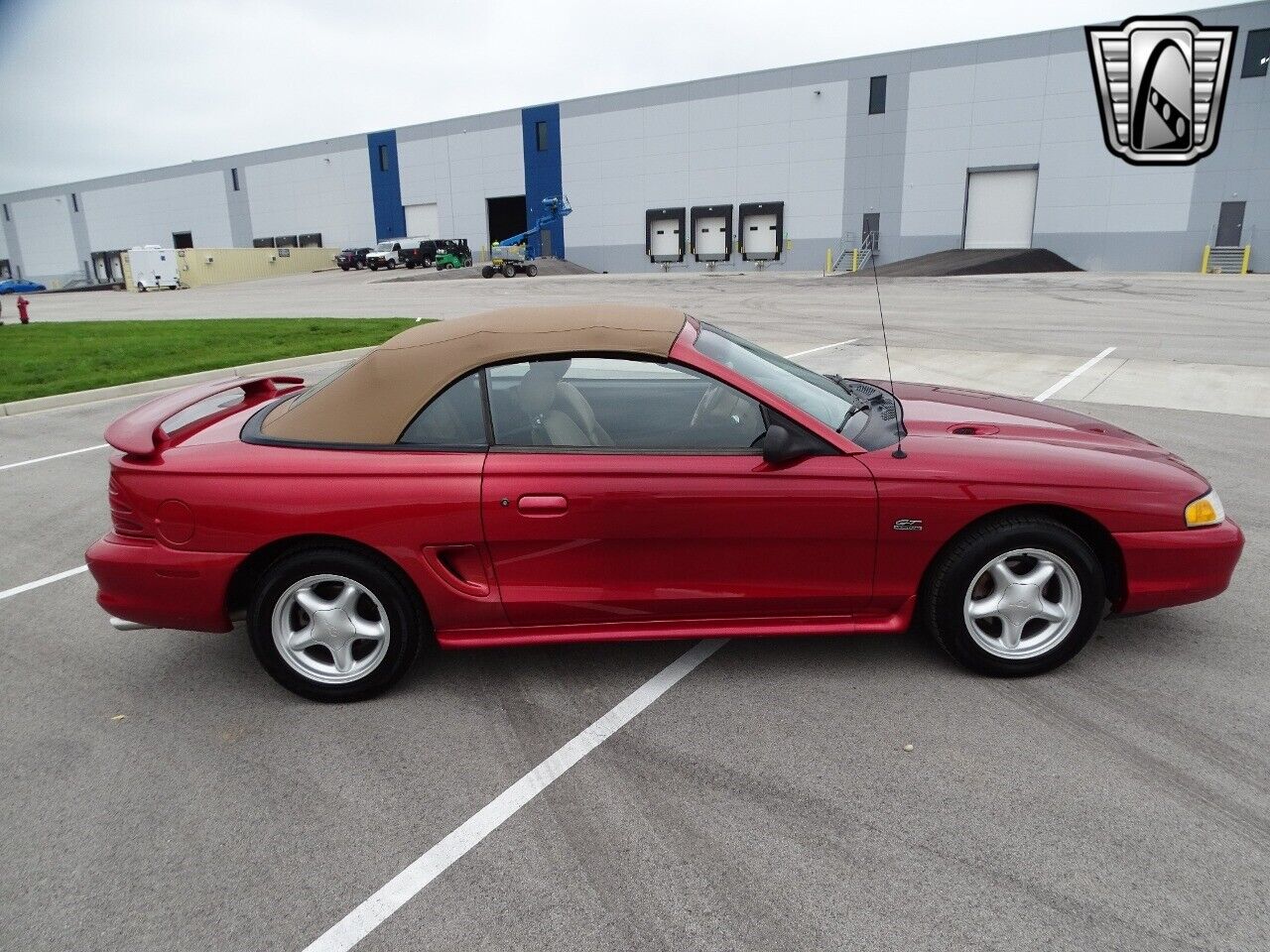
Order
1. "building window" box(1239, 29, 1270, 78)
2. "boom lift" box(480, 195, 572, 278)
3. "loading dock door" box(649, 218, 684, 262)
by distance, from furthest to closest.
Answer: "loading dock door" box(649, 218, 684, 262), "boom lift" box(480, 195, 572, 278), "building window" box(1239, 29, 1270, 78)

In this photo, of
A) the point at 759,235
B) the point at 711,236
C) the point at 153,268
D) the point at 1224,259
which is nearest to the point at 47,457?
the point at 1224,259

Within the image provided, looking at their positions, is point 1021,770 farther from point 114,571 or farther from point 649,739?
point 114,571

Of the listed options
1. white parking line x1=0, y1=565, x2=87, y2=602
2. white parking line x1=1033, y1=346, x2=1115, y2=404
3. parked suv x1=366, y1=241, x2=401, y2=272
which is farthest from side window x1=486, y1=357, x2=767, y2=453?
parked suv x1=366, y1=241, x2=401, y2=272

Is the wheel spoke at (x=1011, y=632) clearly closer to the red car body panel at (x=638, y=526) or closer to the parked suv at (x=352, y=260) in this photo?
the red car body panel at (x=638, y=526)

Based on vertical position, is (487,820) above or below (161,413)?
below

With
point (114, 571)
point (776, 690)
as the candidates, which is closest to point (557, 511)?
point (776, 690)

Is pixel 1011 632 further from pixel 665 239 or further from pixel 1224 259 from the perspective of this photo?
pixel 665 239

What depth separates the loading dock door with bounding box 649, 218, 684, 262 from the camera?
165 feet

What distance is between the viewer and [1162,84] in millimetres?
25156

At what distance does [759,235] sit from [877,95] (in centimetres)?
891

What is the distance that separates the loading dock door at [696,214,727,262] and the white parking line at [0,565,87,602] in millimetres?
46358

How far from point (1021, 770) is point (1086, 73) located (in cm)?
4385

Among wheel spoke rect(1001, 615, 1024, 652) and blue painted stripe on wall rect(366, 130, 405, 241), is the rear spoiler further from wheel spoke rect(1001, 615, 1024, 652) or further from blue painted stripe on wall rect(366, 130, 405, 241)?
blue painted stripe on wall rect(366, 130, 405, 241)

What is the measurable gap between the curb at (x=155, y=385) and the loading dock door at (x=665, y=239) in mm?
38239
